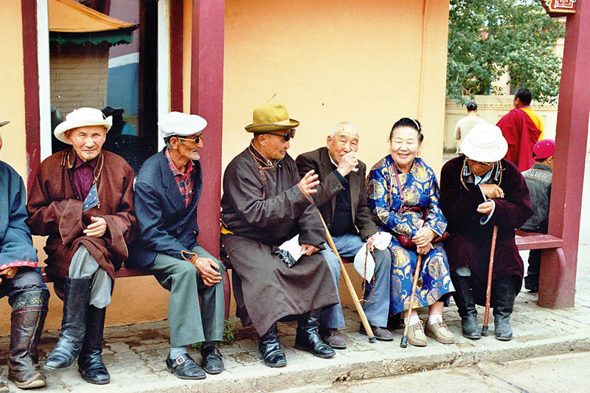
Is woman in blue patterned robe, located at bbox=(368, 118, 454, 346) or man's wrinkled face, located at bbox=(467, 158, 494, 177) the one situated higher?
man's wrinkled face, located at bbox=(467, 158, 494, 177)

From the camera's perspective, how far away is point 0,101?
471cm

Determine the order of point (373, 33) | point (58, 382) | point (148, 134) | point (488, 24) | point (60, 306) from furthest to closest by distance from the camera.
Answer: point (488, 24) < point (373, 33) < point (148, 134) < point (60, 306) < point (58, 382)

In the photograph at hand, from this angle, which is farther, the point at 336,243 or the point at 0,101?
the point at 336,243

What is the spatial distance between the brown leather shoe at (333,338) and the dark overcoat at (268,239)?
0.29 meters

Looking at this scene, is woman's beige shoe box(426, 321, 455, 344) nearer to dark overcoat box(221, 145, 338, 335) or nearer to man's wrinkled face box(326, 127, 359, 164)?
dark overcoat box(221, 145, 338, 335)

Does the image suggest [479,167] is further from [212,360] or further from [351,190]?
[212,360]

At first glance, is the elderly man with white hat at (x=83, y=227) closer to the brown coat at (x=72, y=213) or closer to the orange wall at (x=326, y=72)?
the brown coat at (x=72, y=213)

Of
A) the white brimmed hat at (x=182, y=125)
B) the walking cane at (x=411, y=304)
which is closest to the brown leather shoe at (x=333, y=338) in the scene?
the walking cane at (x=411, y=304)

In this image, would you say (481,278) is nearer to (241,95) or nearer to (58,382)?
(241,95)

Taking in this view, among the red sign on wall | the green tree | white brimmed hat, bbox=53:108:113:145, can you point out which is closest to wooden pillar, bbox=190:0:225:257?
white brimmed hat, bbox=53:108:113:145

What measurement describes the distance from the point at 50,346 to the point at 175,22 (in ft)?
8.34

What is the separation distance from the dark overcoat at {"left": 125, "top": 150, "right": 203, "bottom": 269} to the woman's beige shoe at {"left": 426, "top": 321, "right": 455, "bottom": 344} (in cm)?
190

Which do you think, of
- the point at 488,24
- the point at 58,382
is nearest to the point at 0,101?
the point at 58,382

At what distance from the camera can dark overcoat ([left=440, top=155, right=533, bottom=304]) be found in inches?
205
